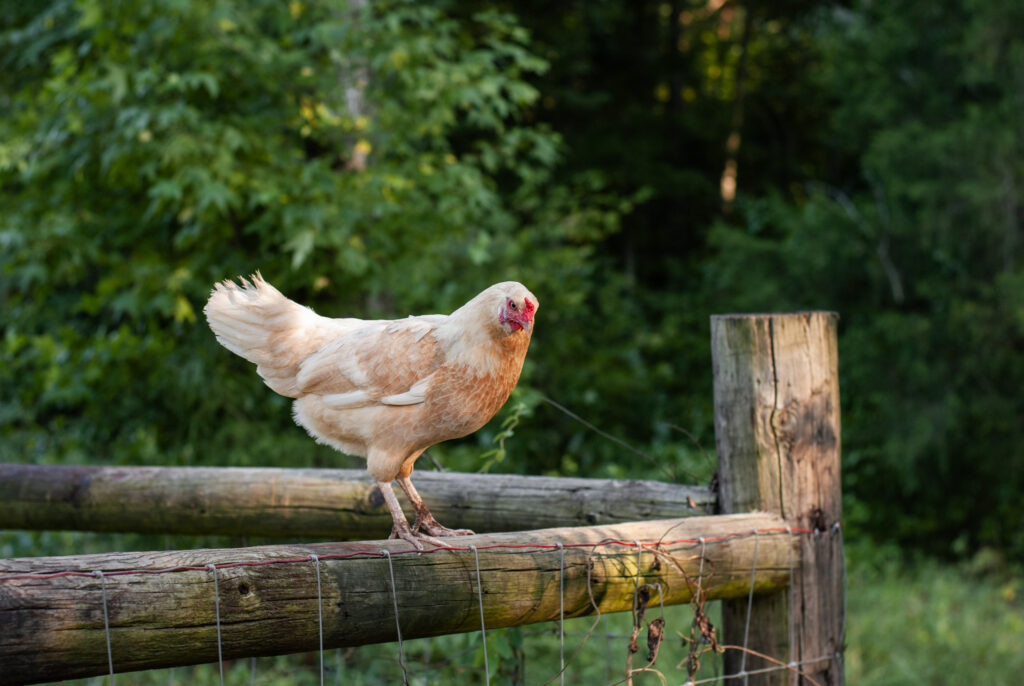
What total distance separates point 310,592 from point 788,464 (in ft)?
4.63

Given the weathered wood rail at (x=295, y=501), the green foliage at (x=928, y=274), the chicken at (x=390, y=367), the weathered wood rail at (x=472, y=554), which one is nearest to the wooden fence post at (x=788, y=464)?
the weathered wood rail at (x=472, y=554)

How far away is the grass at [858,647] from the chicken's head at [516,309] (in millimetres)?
2620

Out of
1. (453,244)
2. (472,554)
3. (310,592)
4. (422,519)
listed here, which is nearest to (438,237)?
(453,244)

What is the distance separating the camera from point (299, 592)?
164 cm

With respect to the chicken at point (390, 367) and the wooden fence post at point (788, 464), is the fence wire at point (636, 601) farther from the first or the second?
the chicken at point (390, 367)

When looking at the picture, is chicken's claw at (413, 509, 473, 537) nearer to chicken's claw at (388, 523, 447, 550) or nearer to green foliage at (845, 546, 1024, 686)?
chicken's claw at (388, 523, 447, 550)

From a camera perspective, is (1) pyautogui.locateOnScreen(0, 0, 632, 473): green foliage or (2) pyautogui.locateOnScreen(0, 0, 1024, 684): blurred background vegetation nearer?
(1) pyautogui.locateOnScreen(0, 0, 632, 473): green foliage

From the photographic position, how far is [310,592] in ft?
5.42

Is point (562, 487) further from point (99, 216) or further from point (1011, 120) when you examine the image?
point (1011, 120)

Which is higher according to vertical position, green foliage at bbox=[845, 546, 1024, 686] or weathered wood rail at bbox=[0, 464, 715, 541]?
weathered wood rail at bbox=[0, 464, 715, 541]

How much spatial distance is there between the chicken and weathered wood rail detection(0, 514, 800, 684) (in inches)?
6.1

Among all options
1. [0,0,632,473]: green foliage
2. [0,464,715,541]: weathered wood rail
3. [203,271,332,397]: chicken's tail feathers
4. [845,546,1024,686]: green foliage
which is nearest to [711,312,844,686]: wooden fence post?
[0,464,715,541]: weathered wood rail

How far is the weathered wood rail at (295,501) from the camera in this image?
2.61 m

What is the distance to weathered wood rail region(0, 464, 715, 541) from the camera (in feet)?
8.55
